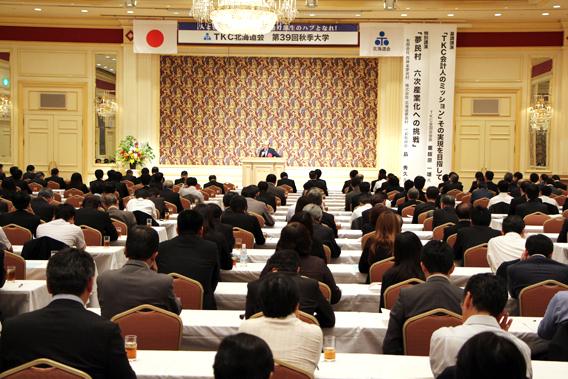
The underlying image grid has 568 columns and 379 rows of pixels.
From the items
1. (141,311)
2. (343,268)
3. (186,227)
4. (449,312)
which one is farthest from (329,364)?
(343,268)

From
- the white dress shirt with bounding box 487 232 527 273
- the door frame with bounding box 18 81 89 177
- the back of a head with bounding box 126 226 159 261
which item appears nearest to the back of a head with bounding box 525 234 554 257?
the white dress shirt with bounding box 487 232 527 273

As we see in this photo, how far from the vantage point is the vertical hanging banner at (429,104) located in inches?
610

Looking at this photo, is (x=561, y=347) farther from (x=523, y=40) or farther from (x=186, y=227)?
(x=523, y=40)

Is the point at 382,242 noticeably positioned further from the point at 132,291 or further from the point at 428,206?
the point at 428,206

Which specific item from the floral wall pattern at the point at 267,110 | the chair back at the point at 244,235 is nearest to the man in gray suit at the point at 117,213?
the chair back at the point at 244,235

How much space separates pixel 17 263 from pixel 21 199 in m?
1.69

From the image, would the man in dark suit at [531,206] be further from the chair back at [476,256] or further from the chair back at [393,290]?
the chair back at [393,290]

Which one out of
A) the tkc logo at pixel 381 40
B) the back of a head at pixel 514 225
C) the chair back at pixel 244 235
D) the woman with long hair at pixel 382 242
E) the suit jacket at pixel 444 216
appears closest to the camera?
the woman with long hair at pixel 382 242

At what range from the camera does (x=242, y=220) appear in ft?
20.6

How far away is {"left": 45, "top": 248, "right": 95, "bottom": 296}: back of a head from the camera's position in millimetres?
2471

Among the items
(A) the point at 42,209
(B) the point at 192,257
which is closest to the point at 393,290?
(B) the point at 192,257

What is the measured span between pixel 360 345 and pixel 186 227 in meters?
1.61

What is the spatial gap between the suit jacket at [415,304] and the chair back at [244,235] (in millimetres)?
3009

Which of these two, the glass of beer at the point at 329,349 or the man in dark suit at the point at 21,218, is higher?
the man in dark suit at the point at 21,218
